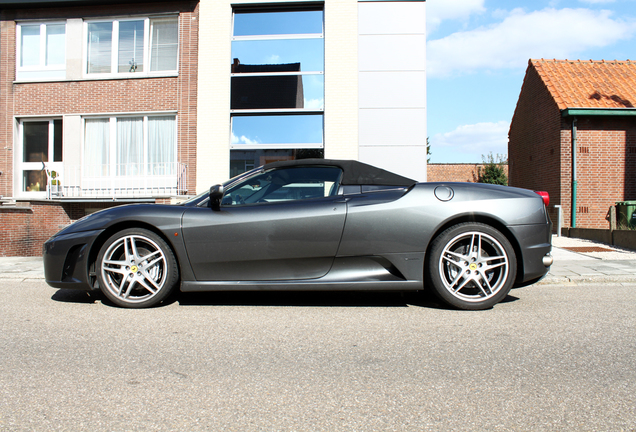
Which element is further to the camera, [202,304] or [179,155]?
[179,155]

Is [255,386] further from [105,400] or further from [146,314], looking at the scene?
[146,314]

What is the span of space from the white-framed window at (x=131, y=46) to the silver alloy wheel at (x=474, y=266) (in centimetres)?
1075

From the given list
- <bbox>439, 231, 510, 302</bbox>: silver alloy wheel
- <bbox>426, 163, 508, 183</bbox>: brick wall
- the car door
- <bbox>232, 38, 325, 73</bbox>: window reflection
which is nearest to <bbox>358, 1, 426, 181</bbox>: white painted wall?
<bbox>232, 38, 325, 73</bbox>: window reflection

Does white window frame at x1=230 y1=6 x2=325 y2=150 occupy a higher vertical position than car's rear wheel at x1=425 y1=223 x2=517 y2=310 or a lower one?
higher

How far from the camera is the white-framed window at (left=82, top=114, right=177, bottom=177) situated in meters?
12.6

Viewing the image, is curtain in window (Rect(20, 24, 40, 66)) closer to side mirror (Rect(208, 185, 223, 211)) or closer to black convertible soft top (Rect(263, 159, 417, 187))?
side mirror (Rect(208, 185, 223, 211))

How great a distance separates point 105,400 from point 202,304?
7.18 ft

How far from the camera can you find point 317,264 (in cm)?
406

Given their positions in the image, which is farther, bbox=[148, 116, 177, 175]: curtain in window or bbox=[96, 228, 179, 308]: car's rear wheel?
bbox=[148, 116, 177, 175]: curtain in window

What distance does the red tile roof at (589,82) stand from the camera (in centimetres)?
1470

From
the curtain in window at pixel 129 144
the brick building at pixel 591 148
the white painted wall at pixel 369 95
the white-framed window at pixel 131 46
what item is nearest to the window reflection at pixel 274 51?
the white painted wall at pixel 369 95

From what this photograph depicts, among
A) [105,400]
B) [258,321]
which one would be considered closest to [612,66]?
[258,321]

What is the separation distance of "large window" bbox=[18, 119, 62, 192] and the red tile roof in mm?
14986

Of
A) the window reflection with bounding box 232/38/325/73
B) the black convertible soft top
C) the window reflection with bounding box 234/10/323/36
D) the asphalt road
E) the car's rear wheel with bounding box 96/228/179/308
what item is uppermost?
the window reflection with bounding box 234/10/323/36
